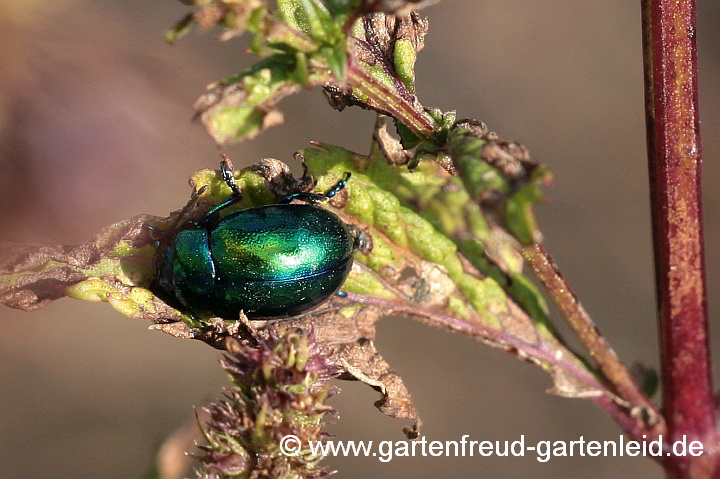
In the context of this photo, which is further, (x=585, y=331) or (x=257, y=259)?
(x=257, y=259)

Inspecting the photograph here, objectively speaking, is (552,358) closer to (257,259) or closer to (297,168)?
(257,259)

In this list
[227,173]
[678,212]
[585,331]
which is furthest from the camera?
[227,173]

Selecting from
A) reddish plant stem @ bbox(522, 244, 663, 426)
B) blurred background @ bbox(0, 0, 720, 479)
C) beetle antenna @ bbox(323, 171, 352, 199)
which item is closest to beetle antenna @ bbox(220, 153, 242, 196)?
beetle antenna @ bbox(323, 171, 352, 199)

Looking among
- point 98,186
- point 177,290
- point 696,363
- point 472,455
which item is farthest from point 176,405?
point 696,363

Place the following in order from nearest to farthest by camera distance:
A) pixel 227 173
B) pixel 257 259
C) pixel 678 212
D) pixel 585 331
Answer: pixel 678 212 → pixel 585 331 → pixel 227 173 → pixel 257 259

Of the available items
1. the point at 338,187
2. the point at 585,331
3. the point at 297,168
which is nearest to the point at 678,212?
the point at 585,331

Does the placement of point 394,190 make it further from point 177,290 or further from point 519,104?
point 519,104
